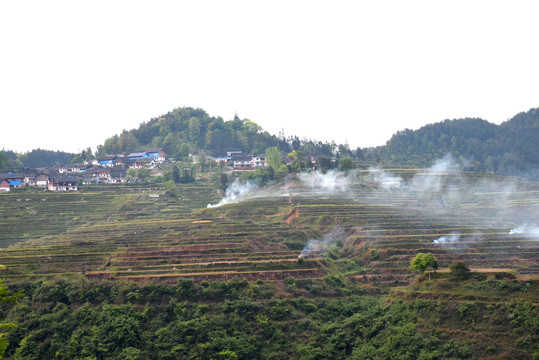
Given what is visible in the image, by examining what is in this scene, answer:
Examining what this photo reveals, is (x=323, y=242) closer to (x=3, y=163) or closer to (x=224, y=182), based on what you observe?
(x=224, y=182)

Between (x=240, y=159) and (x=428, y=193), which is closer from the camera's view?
(x=428, y=193)

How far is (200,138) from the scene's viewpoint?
11238 cm

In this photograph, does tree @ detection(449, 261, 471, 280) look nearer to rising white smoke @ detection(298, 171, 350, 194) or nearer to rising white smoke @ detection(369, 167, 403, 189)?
rising white smoke @ detection(298, 171, 350, 194)

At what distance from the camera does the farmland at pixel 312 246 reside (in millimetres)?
27984

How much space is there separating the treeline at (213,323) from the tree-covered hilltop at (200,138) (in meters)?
63.7

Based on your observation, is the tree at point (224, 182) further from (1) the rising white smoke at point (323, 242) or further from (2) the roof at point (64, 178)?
(1) the rising white smoke at point (323, 242)

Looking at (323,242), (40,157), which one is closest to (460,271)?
(323,242)

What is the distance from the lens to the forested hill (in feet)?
328

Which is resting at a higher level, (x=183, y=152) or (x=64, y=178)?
(x=183, y=152)

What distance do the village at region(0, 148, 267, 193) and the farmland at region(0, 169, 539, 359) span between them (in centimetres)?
486

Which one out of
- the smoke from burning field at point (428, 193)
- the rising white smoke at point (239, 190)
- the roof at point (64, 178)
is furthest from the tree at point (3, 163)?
the smoke from burning field at point (428, 193)

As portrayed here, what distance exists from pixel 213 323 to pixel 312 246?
1880 cm

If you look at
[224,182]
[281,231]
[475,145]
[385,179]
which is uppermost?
[475,145]

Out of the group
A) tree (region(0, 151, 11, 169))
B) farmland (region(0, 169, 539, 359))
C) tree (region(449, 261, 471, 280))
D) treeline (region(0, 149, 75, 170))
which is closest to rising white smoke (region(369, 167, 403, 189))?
farmland (region(0, 169, 539, 359))
